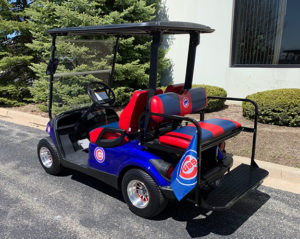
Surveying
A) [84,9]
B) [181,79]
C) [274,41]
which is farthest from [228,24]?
[84,9]

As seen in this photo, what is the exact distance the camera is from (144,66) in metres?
7.49

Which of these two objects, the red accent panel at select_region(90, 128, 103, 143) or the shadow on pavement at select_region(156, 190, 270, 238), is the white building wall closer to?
the shadow on pavement at select_region(156, 190, 270, 238)

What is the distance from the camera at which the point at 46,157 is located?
388cm

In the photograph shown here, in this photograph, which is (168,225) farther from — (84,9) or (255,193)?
(84,9)

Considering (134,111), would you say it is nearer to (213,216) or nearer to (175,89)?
(175,89)

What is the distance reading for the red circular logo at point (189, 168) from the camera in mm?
2305

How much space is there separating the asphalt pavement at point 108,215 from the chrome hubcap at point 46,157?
202mm

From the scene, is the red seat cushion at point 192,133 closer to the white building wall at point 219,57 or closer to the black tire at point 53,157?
the black tire at point 53,157

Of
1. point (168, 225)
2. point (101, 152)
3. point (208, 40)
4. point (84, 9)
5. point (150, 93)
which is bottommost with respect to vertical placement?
point (168, 225)

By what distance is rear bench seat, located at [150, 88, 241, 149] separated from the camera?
2576mm

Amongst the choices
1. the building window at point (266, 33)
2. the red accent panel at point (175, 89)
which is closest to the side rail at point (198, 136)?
the red accent panel at point (175, 89)

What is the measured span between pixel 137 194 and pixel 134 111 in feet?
2.77

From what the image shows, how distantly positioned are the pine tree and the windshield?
3.07 meters

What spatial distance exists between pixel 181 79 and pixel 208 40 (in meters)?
1.42
